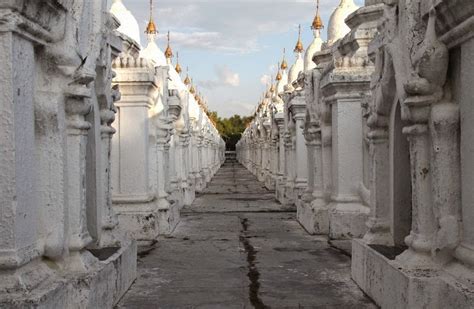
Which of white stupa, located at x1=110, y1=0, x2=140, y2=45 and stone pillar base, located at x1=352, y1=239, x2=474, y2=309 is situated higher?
white stupa, located at x1=110, y1=0, x2=140, y2=45

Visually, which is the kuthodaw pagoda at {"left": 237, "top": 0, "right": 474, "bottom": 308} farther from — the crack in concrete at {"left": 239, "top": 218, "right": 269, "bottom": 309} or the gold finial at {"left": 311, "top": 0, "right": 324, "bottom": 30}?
the gold finial at {"left": 311, "top": 0, "right": 324, "bottom": 30}

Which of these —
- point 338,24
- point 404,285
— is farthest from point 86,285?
point 338,24

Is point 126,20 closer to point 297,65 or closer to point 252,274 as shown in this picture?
point 252,274

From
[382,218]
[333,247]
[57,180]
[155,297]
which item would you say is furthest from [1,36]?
[333,247]

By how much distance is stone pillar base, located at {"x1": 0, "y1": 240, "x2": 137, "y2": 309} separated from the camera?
13.1 feet

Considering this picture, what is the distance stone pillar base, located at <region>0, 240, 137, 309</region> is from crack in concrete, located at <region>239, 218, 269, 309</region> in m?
1.25

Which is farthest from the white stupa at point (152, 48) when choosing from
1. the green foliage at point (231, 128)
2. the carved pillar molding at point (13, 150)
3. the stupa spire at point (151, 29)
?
the green foliage at point (231, 128)

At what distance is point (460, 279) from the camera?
4.52m

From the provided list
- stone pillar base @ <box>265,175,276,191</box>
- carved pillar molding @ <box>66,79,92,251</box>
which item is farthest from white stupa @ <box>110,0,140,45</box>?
stone pillar base @ <box>265,175,276,191</box>

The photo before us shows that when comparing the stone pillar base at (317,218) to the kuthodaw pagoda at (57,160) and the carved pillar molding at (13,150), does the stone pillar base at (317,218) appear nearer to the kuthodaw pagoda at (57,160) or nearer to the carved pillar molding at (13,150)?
the kuthodaw pagoda at (57,160)

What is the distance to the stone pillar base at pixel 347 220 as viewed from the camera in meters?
9.89

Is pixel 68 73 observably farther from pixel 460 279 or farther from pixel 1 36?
pixel 460 279

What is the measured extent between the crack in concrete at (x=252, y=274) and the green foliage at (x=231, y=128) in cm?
9530

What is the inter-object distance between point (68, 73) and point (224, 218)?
9.03m
